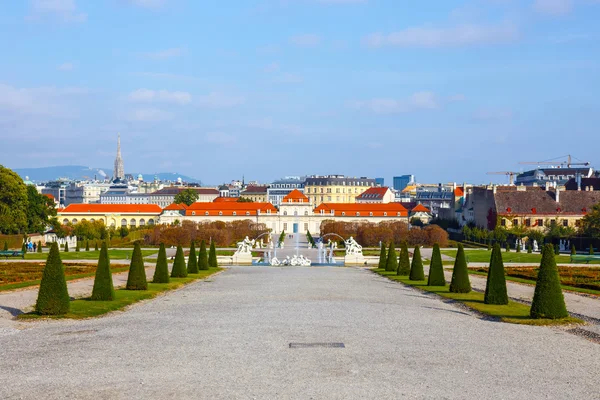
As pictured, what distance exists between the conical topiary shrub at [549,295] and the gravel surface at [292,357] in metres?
1.21

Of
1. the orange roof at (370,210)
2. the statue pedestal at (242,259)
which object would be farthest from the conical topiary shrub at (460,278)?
the orange roof at (370,210)

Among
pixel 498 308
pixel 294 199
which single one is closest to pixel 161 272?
pixel 498 308

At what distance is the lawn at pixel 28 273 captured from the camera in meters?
26.2

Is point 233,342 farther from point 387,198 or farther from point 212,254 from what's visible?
point 387,198

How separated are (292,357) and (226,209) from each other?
94.4 meters

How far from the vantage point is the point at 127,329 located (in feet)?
50.1

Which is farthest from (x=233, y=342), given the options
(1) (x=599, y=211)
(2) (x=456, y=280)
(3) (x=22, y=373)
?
(1) (x=599, y=211)

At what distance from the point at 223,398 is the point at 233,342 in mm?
3896

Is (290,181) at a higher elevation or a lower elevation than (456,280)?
higher

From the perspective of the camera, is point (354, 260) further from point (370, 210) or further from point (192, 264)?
point (370, 210)

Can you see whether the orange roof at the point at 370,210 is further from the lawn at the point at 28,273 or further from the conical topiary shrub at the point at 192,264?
the conical topiary shrub at the point at 192,264

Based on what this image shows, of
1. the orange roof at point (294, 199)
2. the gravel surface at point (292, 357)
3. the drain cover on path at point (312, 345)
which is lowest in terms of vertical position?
the gravel surface at point (292, 357)

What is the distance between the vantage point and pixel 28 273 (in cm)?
3086

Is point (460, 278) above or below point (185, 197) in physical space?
below
